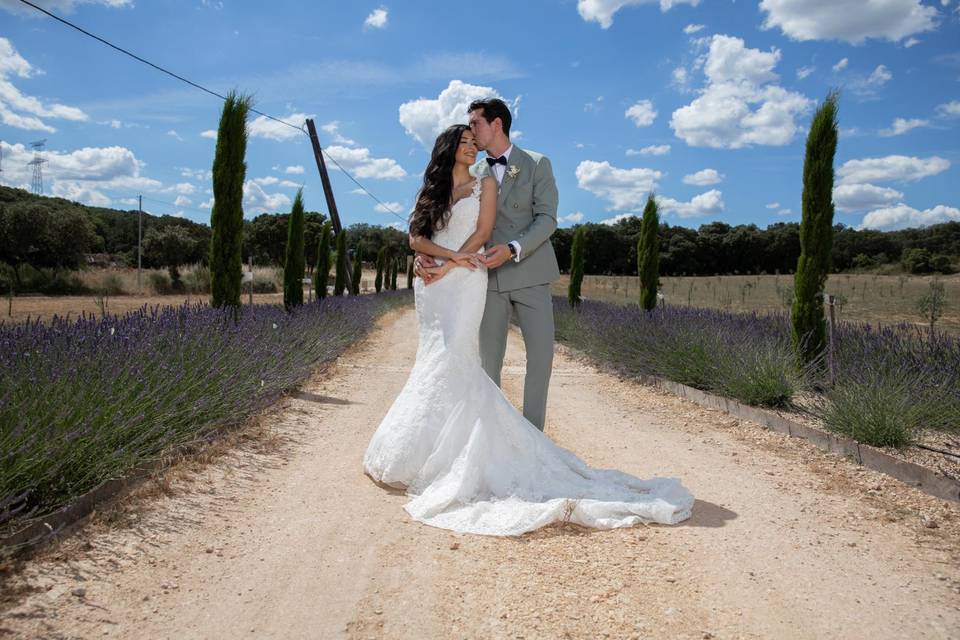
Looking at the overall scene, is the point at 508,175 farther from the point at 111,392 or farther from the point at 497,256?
the point at 111,392

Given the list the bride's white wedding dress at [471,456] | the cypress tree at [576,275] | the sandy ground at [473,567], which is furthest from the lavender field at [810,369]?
the cypress tree at [576,275]

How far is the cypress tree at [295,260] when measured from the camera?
52.0ft

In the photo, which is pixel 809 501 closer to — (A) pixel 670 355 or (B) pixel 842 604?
(B) pixel 842 604

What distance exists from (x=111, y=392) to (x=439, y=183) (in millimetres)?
2253

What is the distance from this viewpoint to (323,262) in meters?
22.2

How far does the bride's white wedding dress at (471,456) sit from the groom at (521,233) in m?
0.19

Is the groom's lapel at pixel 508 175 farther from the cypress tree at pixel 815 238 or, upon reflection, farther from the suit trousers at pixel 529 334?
the cypress tree at pixel 815 238

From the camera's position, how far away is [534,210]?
409 cm

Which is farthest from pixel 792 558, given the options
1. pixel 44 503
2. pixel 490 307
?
pixel 44 503

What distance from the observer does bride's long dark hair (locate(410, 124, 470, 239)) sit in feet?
12.9

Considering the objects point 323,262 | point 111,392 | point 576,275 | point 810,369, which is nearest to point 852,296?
point 576,275

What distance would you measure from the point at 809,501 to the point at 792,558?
1.06 metres

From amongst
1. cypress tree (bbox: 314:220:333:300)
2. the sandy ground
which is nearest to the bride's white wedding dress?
the sandy ground

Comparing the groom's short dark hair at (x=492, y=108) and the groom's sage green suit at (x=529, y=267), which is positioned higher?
the groom's short dark hair at (x=492, y=108)
